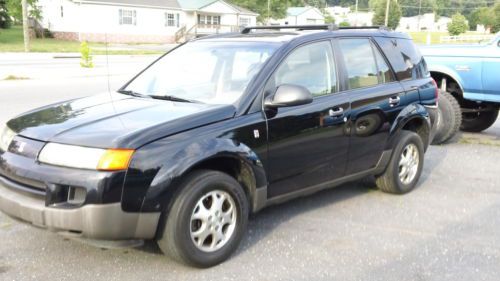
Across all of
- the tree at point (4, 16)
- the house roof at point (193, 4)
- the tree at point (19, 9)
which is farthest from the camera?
the house roof at point (193, 4)

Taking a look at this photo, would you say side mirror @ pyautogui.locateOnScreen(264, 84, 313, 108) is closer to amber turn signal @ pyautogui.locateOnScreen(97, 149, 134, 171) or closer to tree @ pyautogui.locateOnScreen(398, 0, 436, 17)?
amber turn signal @ pyautogui.locateOnScreen(97, 149, 134, 171)

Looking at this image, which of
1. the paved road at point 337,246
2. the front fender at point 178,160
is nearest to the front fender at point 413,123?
the paved road at point 337,246

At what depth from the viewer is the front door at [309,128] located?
439 cm

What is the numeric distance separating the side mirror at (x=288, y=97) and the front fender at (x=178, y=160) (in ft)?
1.45

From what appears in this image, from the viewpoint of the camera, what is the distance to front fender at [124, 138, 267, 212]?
3.57 metres

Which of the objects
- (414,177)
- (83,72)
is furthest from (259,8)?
(414,177)

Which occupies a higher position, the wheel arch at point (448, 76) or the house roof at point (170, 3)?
the house roof at point (170, 3)

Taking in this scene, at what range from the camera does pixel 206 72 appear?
15.6 feet

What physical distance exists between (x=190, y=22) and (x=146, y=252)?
173ft

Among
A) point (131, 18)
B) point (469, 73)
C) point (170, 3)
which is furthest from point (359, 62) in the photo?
point (170, 3)

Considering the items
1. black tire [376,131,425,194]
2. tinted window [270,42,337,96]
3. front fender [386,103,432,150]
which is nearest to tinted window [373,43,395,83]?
front fender [386,103,432,150]

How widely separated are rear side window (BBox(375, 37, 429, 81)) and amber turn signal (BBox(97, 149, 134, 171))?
318cm

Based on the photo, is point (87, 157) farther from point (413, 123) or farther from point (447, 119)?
point (447, 119)

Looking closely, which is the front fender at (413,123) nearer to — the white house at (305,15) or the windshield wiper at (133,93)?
the windshield wiper at (133,93)
